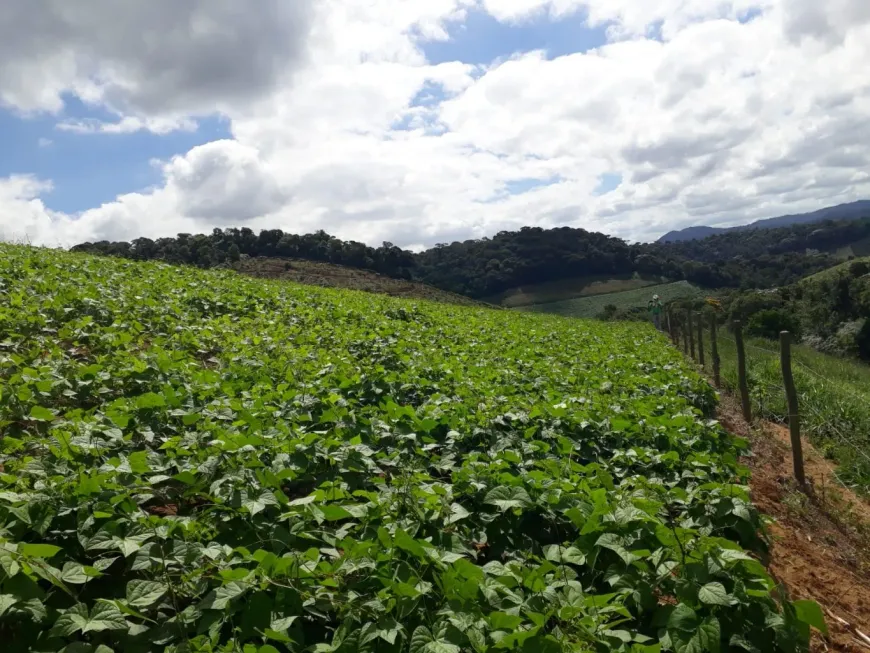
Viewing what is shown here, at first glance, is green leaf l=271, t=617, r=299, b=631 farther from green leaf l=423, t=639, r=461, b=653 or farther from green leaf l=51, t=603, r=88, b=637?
green leaf l=51, t=603, r=88, b=637

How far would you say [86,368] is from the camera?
5375 millimetres

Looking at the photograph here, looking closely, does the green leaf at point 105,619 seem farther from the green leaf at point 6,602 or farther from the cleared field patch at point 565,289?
the cleared field patch at point 565,289

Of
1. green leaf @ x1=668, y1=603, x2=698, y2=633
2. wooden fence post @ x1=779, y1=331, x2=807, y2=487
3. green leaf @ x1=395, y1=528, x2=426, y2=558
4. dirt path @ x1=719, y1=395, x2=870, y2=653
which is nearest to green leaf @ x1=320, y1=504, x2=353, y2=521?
green leaf @ x1=395, y1=528, x2=426, y2=558

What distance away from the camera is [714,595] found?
2.78 meters

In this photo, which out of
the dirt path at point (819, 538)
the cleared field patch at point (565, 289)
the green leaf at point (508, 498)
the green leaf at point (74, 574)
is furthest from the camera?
the cleared field patch at point (565, 289)

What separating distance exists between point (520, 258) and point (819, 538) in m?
94.9

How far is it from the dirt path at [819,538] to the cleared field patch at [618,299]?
63845 mm

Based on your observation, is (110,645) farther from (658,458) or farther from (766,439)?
(766,439)

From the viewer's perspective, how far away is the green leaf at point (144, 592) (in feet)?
8.20

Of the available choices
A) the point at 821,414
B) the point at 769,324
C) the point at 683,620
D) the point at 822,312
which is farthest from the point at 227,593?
the point at 822,312

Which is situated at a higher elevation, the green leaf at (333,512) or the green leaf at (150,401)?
the green leaf at (150,401)

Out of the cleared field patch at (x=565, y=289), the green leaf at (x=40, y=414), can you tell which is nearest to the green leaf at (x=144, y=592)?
the green leaf at (x=40, y=414)

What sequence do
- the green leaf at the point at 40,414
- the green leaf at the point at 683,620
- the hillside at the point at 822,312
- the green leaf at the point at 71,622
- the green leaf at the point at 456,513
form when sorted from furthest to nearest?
the hillside at the point at 822,312 → the green leaf at the point at 40,414 → the green leaf at the point at 456,513 → the green leaf at the point at 683,620 → the green leaf at the point at 71,622

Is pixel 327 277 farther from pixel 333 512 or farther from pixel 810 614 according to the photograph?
pixel 810 614
